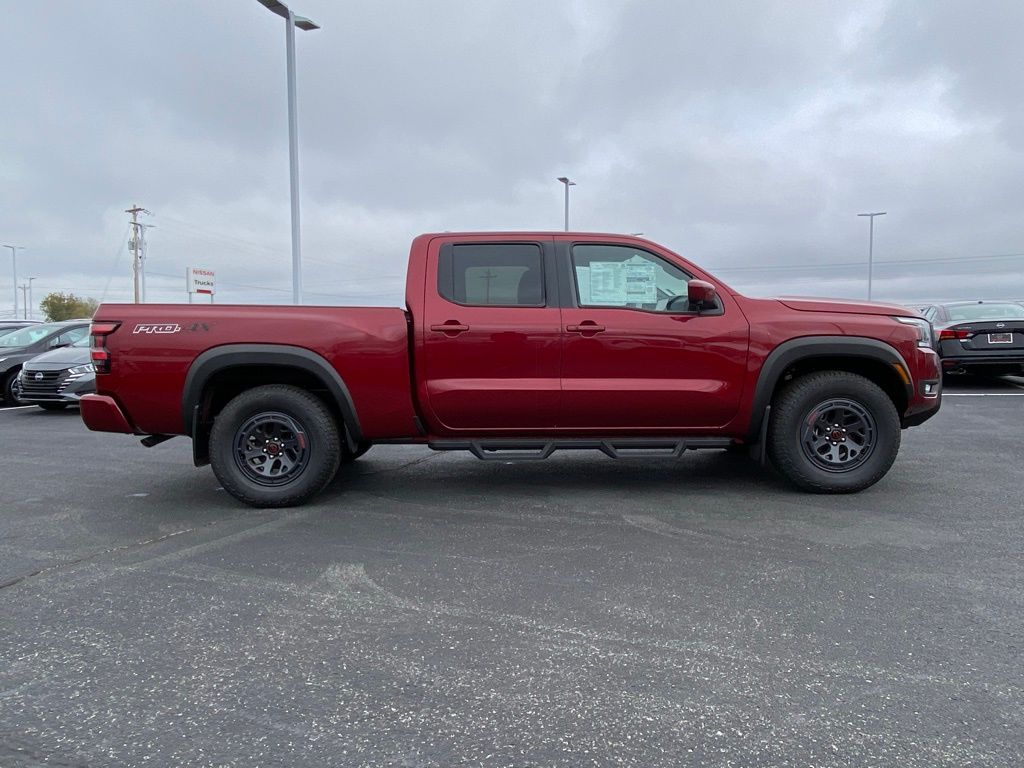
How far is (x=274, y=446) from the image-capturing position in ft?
16.3

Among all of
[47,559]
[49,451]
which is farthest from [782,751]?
[49,451]

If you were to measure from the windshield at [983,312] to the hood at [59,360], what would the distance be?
1368 cm

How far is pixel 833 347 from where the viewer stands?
16.3ft

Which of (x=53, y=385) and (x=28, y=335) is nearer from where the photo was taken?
(x=53, y=385)

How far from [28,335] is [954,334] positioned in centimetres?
1551

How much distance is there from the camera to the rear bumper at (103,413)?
483 centimetres

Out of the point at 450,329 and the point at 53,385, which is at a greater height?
the point at 450,329

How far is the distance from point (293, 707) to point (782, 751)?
62.3 inches

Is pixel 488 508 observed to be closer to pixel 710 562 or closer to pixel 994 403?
pixel 710 562

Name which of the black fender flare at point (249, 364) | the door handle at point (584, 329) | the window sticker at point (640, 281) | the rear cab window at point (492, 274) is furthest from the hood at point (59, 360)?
the window sticker at point (640, 281)

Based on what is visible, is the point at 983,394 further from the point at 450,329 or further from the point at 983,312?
the point at 450,329

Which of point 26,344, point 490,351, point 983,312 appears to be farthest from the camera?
point 26,344

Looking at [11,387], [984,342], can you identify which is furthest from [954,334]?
[11,387]

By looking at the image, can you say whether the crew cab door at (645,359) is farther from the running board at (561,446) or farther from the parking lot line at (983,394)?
the parking lot line at (983,394)
